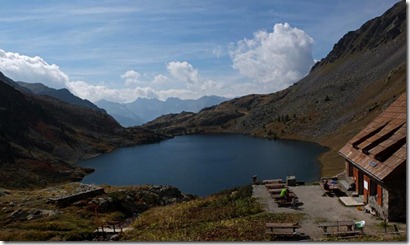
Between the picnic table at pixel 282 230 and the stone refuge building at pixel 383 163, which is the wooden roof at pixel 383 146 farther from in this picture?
the picnic table at pixel 282 230

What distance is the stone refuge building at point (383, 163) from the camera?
2453 cm

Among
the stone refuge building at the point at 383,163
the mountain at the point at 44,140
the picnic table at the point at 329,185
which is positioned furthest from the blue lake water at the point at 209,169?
the stone refuge building at the point at 383,163

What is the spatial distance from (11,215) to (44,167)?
59755mm

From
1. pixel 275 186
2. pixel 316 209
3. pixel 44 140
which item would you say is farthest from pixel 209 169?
Result: pixel 44 140

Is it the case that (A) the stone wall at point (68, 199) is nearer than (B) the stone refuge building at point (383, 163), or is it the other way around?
(B) the stone refuge building at point (383, 163)

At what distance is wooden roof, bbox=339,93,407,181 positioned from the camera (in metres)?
25.7

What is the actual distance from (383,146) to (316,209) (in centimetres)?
649

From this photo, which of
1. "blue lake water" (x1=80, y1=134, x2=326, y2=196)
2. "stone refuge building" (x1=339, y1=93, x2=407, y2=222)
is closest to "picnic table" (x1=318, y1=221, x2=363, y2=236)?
"stone refuge building" (x1=339, y1=93, x2=407, y2=222)

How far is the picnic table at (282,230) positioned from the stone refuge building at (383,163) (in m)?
6.32

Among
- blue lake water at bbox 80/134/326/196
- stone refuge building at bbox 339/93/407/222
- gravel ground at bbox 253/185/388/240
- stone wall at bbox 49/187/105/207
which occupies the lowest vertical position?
blue lake water at bbox 80/134/326/196

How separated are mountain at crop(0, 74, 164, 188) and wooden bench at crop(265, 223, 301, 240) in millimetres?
64942

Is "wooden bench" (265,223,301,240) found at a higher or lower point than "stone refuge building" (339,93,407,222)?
lower

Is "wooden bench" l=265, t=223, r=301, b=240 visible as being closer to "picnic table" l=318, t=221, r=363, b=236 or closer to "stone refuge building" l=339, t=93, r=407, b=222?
"picnic table" l=318, t=221, r=363, b=236

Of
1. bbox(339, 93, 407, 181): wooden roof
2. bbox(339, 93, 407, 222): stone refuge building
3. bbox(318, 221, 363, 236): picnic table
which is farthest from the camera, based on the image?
bbox(339, 93, 407, 181): wooden roof
